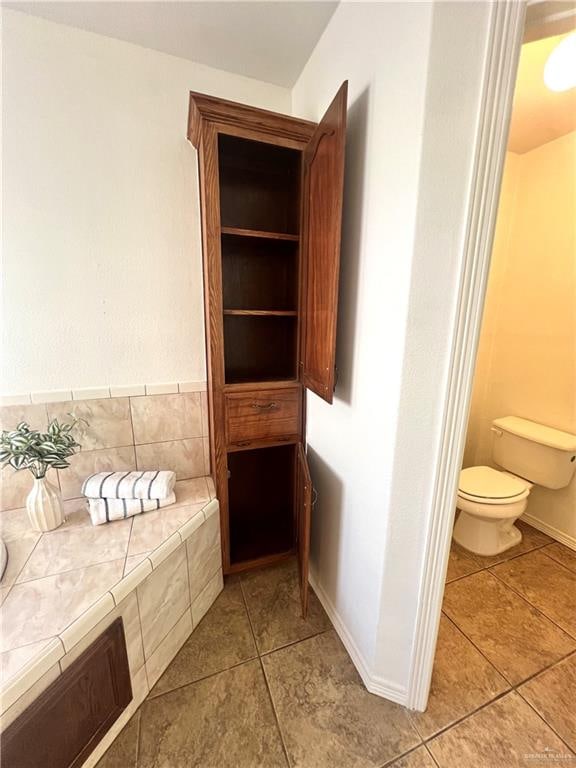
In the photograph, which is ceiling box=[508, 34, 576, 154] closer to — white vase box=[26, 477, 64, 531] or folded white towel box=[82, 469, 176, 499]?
folded white towel box=[82, 469, 176, 499]

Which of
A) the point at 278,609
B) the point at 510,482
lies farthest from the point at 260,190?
the point at 510,482

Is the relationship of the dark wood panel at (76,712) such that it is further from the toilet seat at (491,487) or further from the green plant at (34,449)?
the toilet seat at (491,487)

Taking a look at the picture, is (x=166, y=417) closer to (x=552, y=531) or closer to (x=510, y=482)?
(x=510, y=482)

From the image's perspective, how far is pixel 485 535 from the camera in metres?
1.81

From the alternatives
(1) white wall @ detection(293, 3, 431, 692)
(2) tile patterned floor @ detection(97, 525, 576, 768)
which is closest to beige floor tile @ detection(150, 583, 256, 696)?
(2) tile patterned floor @ detection(97, 525, 576, 768)

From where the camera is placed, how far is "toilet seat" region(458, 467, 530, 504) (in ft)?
5.56

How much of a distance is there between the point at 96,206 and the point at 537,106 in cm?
214

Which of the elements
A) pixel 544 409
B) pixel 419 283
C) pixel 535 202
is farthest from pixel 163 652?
pixel 535 202

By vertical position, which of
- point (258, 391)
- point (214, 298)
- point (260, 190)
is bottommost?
point (258, 391)

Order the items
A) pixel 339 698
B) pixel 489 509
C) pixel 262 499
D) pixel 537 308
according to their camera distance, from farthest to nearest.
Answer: pixel 537 308
pixel 262 499
pixel 489 509
pixel 339 698

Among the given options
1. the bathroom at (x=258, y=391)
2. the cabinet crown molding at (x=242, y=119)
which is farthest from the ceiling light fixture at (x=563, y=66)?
the cabinet crown molding at (x=242, y=119)

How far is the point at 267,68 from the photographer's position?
54.1 inches

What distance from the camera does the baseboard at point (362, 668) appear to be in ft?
3.57

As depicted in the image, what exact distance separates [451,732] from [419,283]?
144cm
